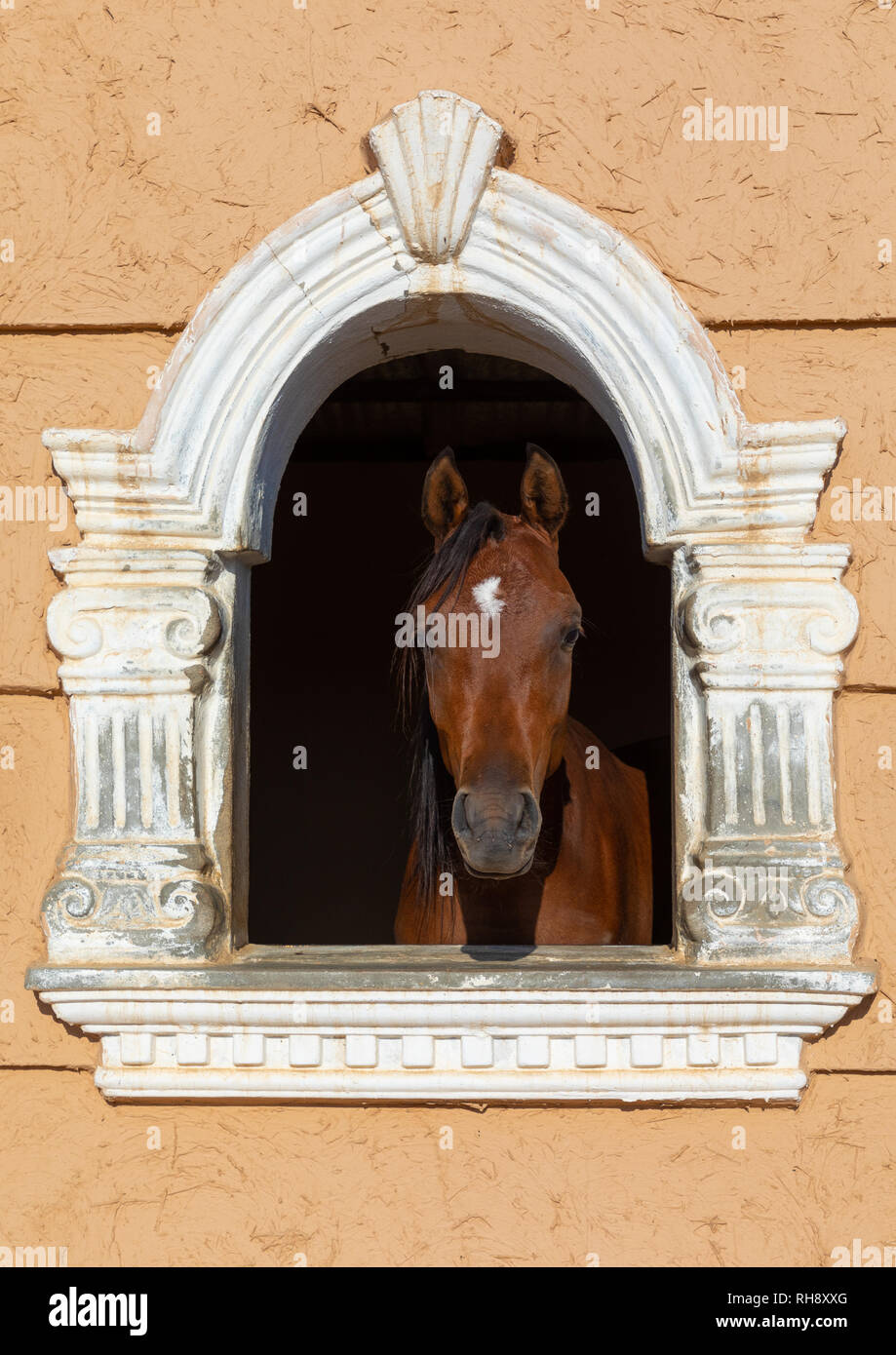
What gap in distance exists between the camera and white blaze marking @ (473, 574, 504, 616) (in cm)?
276

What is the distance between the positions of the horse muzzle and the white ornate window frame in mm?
197

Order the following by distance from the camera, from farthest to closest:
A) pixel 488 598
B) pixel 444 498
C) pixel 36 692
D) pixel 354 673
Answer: pixel 354 673 < pixel 444 498 < pixel 488 598 < pixel 36 692

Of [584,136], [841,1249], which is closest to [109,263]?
[584,136]

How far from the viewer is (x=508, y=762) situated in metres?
2.57

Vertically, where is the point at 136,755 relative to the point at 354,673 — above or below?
below

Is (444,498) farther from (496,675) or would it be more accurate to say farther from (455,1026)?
(455,1026)

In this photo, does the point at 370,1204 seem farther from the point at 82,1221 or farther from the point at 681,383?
the point at 681,383

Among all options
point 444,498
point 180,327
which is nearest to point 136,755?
point 180,327

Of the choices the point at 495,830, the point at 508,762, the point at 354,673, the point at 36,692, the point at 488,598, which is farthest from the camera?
the point at 354,673

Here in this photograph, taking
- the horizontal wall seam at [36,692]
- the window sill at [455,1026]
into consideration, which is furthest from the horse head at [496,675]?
the horizontal wall seam at [36,692]

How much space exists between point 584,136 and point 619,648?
431 centimetres

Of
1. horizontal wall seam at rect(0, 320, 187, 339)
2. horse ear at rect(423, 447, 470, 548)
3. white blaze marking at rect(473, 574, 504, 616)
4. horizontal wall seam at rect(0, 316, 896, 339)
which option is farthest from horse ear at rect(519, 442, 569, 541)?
horizontal wall seam at rect(0, 320, 187, 339)

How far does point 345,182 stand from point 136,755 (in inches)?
47.2

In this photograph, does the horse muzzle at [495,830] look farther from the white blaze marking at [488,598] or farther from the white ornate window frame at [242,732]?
the white blaze marking at [488,598]
